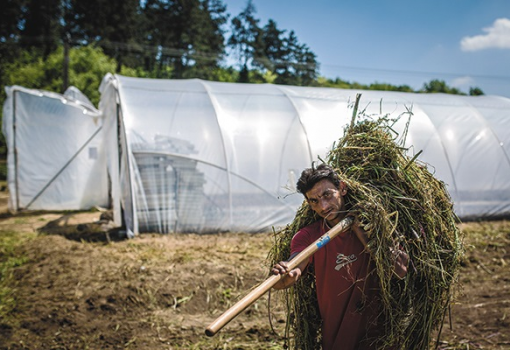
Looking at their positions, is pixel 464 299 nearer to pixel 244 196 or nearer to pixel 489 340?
pixel 489 340

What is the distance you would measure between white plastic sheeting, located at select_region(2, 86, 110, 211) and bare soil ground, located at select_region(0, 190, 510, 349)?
11.2ft

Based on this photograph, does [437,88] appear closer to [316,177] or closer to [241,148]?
[241,148]

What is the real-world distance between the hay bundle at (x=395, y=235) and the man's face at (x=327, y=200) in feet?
0.31

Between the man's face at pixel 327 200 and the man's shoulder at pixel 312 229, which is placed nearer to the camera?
the man's face at pixel 327 200

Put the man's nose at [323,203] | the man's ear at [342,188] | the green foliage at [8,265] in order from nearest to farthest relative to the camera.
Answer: the man's nose at [323,203] → the man's ear at [342,188] → the green foliage at [8,265]

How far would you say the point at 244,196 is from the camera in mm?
9070

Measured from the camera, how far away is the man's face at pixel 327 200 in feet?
8.16

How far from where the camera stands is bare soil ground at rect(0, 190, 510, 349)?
4418 millimetres

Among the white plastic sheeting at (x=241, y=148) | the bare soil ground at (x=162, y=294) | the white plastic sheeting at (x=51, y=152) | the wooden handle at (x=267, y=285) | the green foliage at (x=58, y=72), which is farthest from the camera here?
the green foliage at (x=58, y=72)

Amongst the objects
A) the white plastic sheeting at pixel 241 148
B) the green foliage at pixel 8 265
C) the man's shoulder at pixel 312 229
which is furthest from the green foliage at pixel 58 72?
the man's shoulder at pixel 312 229

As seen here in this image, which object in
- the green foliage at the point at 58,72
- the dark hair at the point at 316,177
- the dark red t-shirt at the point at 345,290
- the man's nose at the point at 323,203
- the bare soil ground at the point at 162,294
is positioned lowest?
the bare soil ground at the point at 162,294

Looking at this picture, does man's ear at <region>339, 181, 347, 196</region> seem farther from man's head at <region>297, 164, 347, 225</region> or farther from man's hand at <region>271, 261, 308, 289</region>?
man's hand at <region>271, 261, 308, 289</region>

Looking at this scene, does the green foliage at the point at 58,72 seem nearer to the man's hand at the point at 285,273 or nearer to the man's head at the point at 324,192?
the man's head at the point at 324,192

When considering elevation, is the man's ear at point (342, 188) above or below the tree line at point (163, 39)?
below
